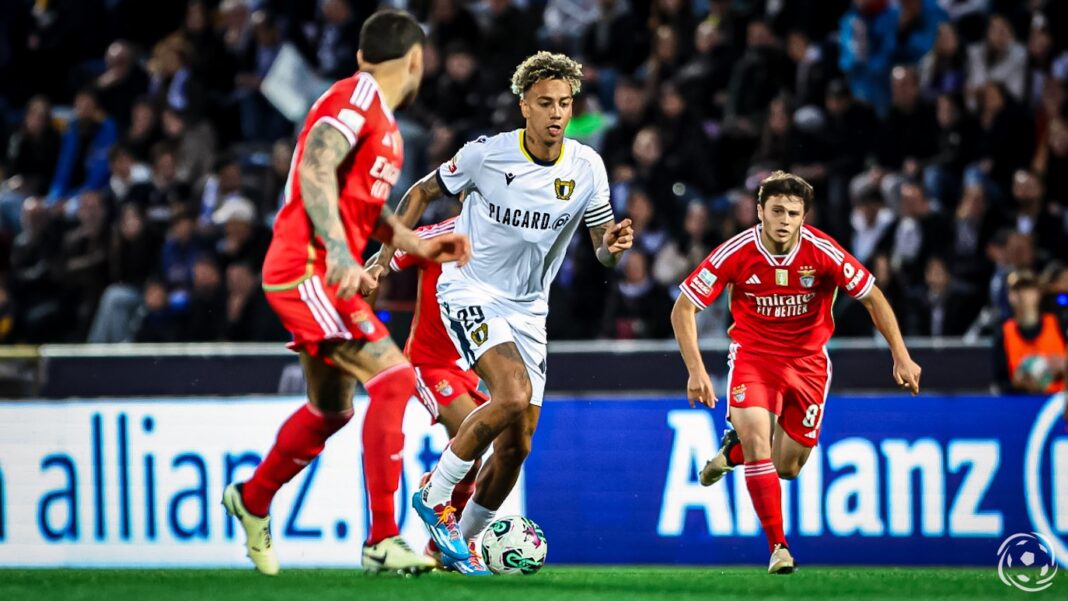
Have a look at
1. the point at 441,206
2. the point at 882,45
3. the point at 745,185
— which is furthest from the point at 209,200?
the point at 882,45

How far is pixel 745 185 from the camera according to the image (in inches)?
541

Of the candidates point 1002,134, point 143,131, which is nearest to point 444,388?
point 1002,134

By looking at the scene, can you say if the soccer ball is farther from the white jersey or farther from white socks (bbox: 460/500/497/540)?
the white jersey

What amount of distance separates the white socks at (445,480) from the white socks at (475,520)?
532mm

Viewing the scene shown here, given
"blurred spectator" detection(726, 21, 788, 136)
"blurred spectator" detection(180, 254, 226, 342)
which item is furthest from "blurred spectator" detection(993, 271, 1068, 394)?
"blurred spectator" detection(180, 254, 226, 342)

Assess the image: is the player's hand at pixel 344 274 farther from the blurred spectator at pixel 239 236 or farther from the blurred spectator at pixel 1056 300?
the blurred spectator at pixel 239 236

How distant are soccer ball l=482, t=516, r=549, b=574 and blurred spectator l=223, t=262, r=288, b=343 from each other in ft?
20.0

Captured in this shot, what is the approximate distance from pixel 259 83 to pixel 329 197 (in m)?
10.1

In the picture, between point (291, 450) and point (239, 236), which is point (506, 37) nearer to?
point (239, 236)

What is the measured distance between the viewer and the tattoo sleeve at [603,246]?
789 centimetres

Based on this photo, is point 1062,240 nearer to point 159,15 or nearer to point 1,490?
point 1,490

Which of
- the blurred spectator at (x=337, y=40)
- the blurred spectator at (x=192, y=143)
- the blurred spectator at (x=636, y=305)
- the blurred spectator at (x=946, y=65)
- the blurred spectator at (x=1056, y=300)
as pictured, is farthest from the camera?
the blurred spectator at (x=337, y=40)

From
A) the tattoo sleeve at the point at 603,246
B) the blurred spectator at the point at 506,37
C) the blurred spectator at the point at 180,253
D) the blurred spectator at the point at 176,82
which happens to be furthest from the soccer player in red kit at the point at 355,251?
the blurred spectator at the point at 176,82

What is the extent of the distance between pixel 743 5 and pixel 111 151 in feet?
20.7
